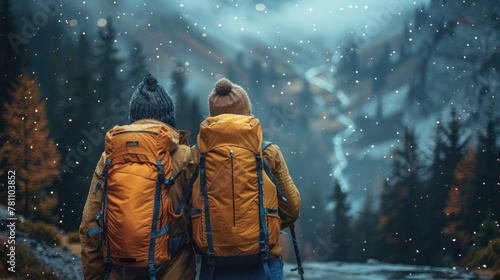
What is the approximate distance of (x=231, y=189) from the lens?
268 cm

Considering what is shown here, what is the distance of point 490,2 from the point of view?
9820 millimetres

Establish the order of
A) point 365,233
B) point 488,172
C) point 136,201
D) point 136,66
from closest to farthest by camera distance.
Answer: point 136,201
point 488,172
point 136,66
point 365,233

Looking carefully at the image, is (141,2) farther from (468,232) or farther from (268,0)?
(468,232)

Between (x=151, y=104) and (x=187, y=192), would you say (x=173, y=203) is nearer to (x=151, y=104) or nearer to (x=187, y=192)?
(x=187, y=192)

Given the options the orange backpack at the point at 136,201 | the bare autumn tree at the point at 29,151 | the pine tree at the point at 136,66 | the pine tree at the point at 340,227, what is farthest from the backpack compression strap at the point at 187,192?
the pine tree at the point at 340,227

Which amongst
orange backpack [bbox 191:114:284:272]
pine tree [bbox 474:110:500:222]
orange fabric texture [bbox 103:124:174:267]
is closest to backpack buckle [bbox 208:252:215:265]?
orange backpack [bbox 191:114:284:272]

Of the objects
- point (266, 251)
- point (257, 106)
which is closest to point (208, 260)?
point (266, 251)

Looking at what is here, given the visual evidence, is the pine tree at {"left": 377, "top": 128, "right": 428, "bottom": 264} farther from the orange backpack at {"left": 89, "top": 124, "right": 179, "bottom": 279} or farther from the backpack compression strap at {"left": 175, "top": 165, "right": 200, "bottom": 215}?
the orange backpack at {"left": 89, "top": 124, "right": 179, "bottom": 279}

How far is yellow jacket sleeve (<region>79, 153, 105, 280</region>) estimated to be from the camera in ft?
9.21

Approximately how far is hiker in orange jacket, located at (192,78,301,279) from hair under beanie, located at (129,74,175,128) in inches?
11.4

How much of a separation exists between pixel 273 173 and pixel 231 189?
1.01 ft

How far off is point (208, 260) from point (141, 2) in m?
7.78

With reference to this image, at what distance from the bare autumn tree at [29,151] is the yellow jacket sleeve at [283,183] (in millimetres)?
5615

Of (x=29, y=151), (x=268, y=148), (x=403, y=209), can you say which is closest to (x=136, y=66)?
(x=29, y=151)
